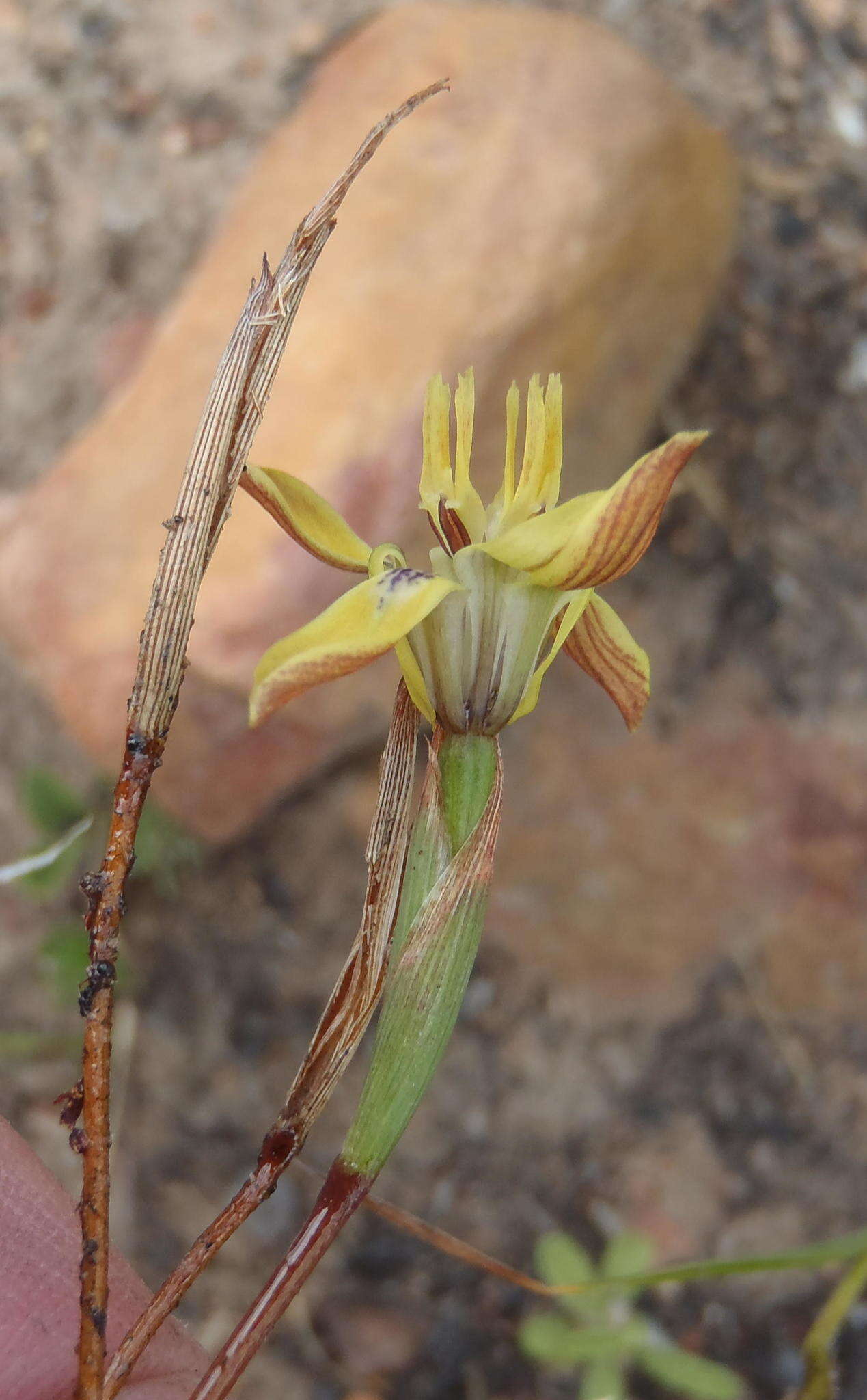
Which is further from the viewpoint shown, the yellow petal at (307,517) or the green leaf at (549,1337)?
the green leaf at (549,1337)

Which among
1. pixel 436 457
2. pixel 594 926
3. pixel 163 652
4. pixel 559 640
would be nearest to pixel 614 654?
pixel 559 640

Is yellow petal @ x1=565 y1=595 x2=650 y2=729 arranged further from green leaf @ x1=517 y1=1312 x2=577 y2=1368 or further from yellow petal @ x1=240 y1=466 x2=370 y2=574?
green leaf @ x1=517 y1=1312 x2=577 y2=1368

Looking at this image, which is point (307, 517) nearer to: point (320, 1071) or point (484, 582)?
point (484, 582)

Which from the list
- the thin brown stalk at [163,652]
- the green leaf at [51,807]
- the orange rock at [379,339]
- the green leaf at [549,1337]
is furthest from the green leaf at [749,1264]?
the green leaf at [51,807]

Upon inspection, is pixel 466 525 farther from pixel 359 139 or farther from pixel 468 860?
pixel 359 139

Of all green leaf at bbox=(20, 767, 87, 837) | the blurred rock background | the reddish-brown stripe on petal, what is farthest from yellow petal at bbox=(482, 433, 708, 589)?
green leaf at bbox=(20, 767, 87, 837)

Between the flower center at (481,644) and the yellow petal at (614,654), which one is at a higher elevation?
the flower center at (481,644)

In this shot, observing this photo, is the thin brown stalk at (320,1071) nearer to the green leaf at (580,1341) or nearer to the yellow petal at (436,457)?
the yellow petal at (436,457)
